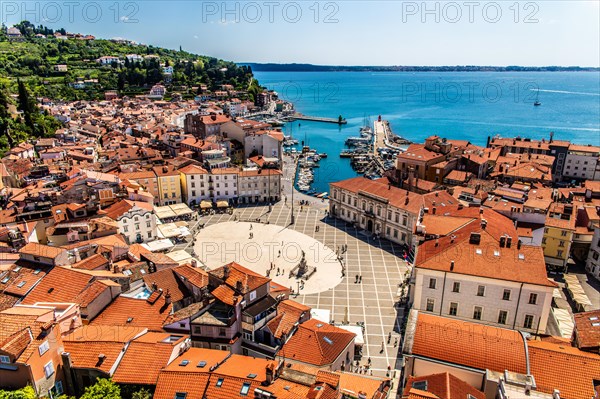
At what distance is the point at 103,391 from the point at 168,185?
50.4m

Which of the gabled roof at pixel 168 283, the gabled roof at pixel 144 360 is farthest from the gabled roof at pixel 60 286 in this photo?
the gabled roof at pixel 144 360

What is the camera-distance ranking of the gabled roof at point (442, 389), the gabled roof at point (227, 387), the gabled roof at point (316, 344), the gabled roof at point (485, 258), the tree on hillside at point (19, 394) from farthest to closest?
the gabled roof at point (485, 258) < the gabled roof at point (316, 344) < the gabled roof at point (227, 387) < the tree on hillside at point (19, 394) < the gabled roof at point (442, 389)

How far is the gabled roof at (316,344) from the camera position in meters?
29.1

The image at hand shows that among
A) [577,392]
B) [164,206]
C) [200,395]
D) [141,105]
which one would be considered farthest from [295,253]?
[141,105]

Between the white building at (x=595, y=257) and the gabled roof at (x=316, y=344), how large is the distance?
37.5 meters

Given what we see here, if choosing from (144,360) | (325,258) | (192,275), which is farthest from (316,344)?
(325,258)

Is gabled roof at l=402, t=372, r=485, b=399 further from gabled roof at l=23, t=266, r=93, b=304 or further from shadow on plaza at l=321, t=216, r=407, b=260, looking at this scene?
shadow on plaza at l=321, t=216, r=407, b=260

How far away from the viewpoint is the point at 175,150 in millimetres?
90250

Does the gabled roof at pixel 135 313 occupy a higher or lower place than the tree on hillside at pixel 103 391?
lower

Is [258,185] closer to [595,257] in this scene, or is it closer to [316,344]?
[316,344]

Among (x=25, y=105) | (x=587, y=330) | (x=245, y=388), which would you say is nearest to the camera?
(x=245, y=388)

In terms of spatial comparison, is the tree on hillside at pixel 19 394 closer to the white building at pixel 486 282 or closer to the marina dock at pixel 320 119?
the white building at pixel 486 282

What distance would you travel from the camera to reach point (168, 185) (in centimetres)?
6981

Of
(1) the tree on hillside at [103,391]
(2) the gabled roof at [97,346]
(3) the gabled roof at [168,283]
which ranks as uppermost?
(2) the gabled roof at [97,346]
